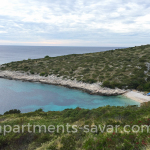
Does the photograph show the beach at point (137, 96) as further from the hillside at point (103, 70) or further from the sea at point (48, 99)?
the hillside at point (103, 70)

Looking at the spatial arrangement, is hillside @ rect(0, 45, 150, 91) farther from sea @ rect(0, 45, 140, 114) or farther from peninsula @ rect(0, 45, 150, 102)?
sea @ rect(0, 45, 140, 114)

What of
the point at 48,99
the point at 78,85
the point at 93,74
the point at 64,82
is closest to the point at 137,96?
the point at 78,85

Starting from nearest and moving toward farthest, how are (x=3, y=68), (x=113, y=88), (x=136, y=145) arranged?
(x=136, y=145), (x=113, y=88), (x=3, y=68)

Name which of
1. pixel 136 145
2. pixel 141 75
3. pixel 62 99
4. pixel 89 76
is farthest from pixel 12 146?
pixel 141 75

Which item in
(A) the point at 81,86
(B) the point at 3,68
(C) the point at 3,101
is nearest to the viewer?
(C) the point at 3,101

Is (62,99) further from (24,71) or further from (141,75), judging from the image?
(24,71)

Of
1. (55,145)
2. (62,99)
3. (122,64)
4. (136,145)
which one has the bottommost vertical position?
(62,99)

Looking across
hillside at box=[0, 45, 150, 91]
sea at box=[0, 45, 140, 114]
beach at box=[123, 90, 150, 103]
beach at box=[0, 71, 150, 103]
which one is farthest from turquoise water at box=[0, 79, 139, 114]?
hillside at box=[0, 45, 150, 91]

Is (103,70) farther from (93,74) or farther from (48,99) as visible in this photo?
(48,99)
